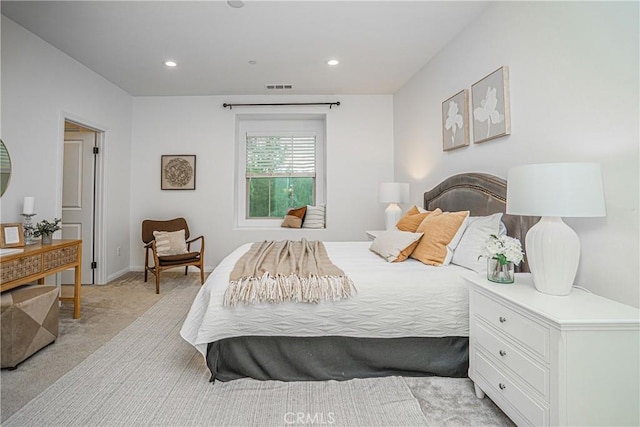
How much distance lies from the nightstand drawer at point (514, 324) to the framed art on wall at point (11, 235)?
3.37 meters

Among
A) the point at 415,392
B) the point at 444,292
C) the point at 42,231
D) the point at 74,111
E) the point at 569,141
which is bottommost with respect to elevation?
the point at 415,392

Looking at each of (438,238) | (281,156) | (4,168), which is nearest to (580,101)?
(438,238)

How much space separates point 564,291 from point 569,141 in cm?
87

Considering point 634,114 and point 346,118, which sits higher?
point 346,118

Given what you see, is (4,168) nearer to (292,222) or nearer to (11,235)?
(11,235)

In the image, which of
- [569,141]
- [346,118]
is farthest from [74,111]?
[569,141]

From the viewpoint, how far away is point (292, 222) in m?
4.80

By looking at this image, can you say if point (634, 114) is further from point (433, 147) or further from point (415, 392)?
point (433, 147)

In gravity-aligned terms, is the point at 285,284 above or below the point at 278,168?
below

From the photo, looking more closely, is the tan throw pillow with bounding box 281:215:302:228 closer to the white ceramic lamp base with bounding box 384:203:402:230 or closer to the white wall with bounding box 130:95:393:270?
the white wall with bounding box 130:95:393:270

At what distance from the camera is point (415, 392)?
1797mm

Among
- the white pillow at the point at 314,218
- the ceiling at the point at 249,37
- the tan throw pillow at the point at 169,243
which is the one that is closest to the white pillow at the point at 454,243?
the ceiling at the point at 249,37

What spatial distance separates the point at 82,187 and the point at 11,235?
5.42 ft

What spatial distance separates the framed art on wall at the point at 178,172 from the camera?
4.70 meters
